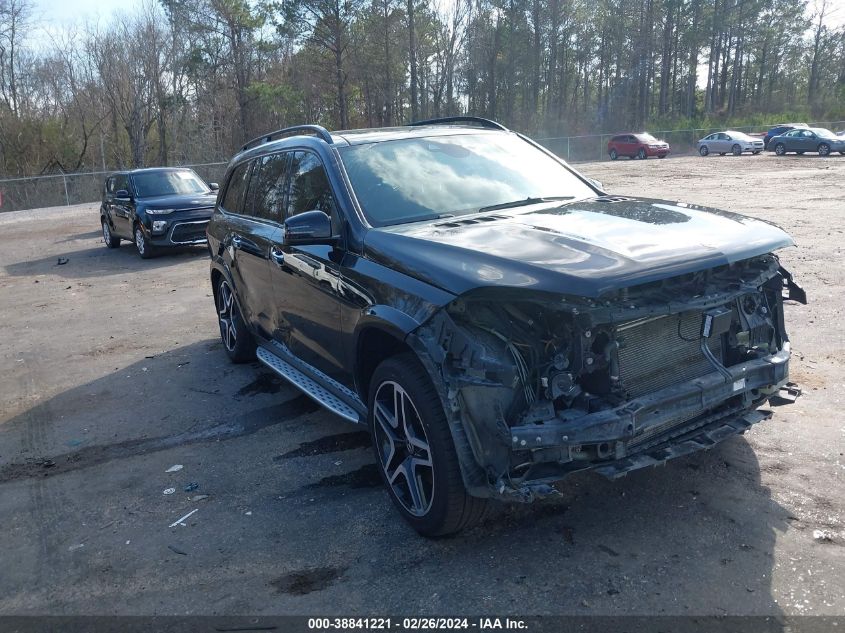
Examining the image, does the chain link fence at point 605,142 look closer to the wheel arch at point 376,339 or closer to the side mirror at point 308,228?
the side mirror at point 308,228

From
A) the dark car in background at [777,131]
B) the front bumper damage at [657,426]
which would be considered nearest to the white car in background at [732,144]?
the dark car in background at [777,131]

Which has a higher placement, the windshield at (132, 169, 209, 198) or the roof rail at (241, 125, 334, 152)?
the roof rail at (241, 125, 334, 152)

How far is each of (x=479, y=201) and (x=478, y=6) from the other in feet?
200

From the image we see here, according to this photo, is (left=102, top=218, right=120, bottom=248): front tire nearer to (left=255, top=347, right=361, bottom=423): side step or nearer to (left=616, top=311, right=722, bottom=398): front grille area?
(left=255, top=347, right=361, bottom=423): side step

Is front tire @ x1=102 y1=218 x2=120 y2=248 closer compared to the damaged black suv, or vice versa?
the damaged black suv

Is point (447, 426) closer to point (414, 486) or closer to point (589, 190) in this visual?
point (414, 486)

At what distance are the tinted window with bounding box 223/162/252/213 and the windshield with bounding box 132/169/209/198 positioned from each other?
9839 mm

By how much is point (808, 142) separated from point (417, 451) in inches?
1558

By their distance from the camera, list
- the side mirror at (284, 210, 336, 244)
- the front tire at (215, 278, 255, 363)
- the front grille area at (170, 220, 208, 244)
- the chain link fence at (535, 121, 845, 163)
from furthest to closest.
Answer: the chain link fence at (535, 121, 845, 163) → the front grille area at (170, 220, 208, 244) → the front tire at (215, 278, 255, 363) → the side mirror at (284, 210, 336, 244)

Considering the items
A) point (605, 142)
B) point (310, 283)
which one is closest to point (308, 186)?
point (310, 283)

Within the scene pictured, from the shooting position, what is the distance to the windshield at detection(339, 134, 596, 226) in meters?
4.44

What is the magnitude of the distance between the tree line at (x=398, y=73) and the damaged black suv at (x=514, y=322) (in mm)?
43609

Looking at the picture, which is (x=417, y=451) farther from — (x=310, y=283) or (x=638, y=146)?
(x=638, y=146)

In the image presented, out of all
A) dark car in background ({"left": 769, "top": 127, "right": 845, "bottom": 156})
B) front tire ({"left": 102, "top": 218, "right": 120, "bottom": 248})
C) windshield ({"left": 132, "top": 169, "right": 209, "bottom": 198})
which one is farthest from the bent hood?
dark car in background ({"left": 769, "top": 127, "right": 845, "bottom": 156})
